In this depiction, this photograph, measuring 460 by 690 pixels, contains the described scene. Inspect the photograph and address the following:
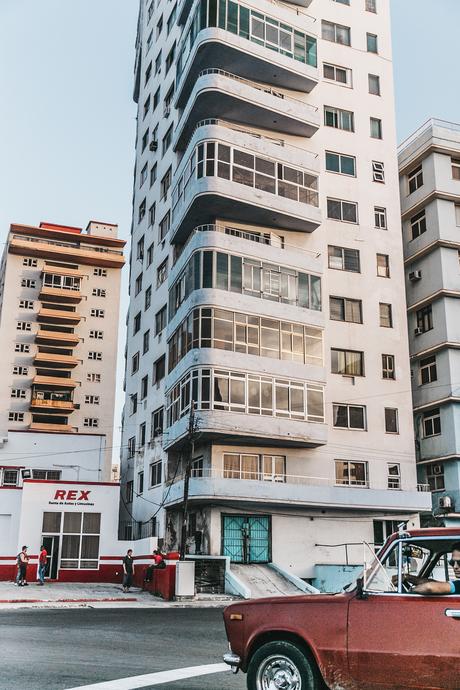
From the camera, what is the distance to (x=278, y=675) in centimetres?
717

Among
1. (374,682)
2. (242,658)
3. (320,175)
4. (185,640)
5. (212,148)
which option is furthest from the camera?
(320,175)

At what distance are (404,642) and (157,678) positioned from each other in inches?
140

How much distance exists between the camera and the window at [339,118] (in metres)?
40.8

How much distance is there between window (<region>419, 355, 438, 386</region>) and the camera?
39125 mm

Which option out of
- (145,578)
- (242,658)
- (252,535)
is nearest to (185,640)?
(242,658)

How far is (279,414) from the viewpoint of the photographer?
3269 centimetres

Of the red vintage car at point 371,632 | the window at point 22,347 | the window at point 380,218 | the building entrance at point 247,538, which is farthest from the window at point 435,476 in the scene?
the window at point 22,347

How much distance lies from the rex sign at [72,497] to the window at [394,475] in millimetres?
14834

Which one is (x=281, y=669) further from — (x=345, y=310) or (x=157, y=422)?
(x=157, y=422)

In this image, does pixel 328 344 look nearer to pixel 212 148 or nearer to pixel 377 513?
pixel 377 513

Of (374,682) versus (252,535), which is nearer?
(374,682)

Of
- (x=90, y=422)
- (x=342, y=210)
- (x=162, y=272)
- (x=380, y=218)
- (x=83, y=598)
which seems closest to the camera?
(x=83, y=598)

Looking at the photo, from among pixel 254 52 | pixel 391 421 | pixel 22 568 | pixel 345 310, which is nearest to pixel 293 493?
pixel 391 421

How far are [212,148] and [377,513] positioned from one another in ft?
63.5
